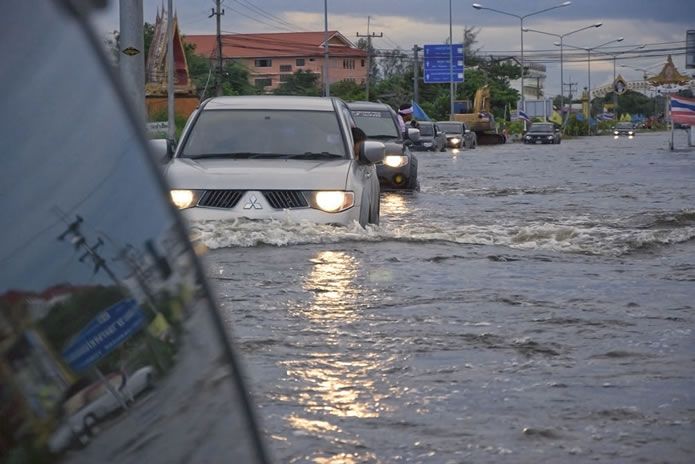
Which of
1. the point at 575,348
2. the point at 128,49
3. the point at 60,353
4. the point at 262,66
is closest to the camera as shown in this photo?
the point at 60,353

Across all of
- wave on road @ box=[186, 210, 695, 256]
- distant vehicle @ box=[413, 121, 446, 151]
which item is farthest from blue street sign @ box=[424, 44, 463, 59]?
wave on road @ box=[186, 210, 695, 256]

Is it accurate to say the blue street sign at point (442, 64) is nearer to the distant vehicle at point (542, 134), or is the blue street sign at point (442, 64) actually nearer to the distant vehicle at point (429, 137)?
the distant vehicle at point (542, 134)

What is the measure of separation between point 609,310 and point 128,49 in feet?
22.7

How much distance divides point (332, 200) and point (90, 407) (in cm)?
918

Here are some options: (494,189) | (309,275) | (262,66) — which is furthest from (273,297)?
(262,66)

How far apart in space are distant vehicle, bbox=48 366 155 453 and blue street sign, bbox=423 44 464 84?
85359 millimetres

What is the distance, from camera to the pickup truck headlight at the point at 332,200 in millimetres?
10359

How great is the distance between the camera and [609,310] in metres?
7.98

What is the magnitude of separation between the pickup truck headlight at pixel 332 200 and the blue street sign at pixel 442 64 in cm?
7618

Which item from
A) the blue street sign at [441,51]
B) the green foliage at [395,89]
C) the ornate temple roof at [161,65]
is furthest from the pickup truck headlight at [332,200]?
the green foliage at [395,89]

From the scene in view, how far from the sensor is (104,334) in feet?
4.24

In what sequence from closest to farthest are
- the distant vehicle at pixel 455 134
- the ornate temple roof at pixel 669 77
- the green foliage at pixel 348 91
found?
the distant vehicle at pixel 455 134 → the ornate temple roof at pixel 669 77 → the green foliage at pixel 348 91

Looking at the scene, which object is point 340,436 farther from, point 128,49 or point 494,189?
point 494,189

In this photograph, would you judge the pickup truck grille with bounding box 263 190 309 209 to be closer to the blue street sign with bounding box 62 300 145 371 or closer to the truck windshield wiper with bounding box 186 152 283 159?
the truck windshield wiper with bounding box 186 152 283 159
